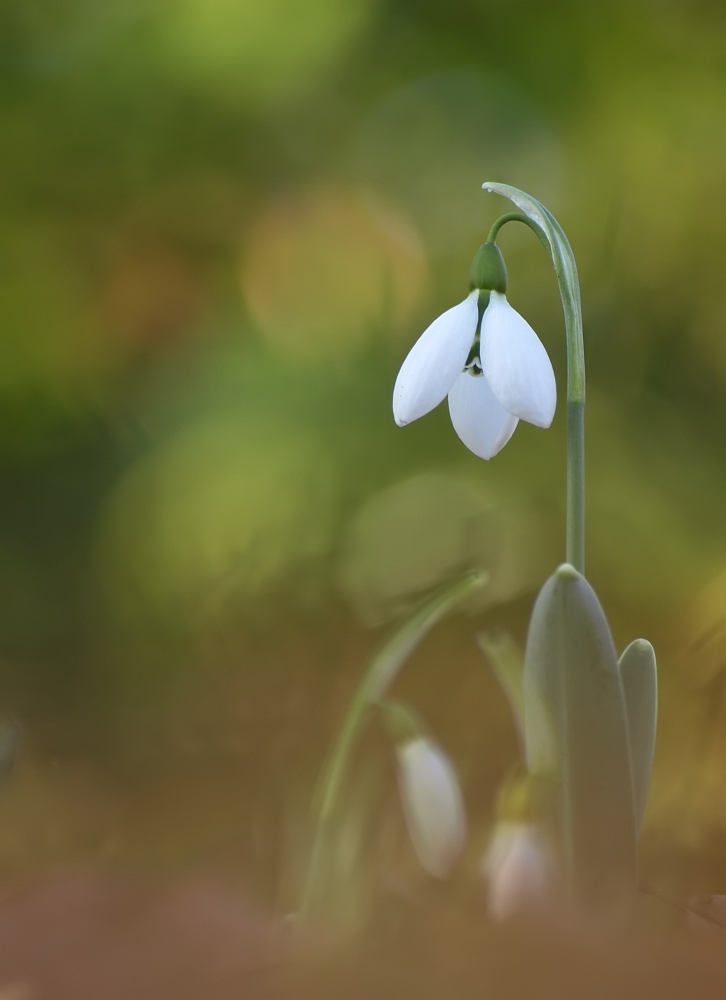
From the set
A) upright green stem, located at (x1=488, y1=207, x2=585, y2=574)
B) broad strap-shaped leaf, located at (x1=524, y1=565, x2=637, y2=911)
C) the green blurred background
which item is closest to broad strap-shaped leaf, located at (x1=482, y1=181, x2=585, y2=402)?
upright green stem, located at (x1=488, y1=207, x2=585, y2=574)

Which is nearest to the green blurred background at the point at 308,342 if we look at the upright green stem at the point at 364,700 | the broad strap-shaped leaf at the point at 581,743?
the upright green stem at the point at 364,700

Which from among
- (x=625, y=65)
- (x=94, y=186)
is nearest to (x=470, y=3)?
(x=625, y=65)

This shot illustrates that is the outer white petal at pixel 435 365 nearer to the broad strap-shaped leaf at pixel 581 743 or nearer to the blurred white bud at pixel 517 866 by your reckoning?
the broad strap-shaped leaf at pixel 581 743

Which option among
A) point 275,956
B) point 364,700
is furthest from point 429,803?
point 275,956

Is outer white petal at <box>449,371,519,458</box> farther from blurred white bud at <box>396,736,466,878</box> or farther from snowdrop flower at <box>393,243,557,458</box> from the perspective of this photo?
blurred white bud at <box>396,736,466,878</box>

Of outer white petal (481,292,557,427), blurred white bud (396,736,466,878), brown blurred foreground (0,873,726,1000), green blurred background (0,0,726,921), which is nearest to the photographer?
brown blurred foreground (0,873,726,1000)

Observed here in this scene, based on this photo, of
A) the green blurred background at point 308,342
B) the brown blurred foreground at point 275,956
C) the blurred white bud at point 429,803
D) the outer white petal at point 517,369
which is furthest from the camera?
the green blurred background at point 308,342
